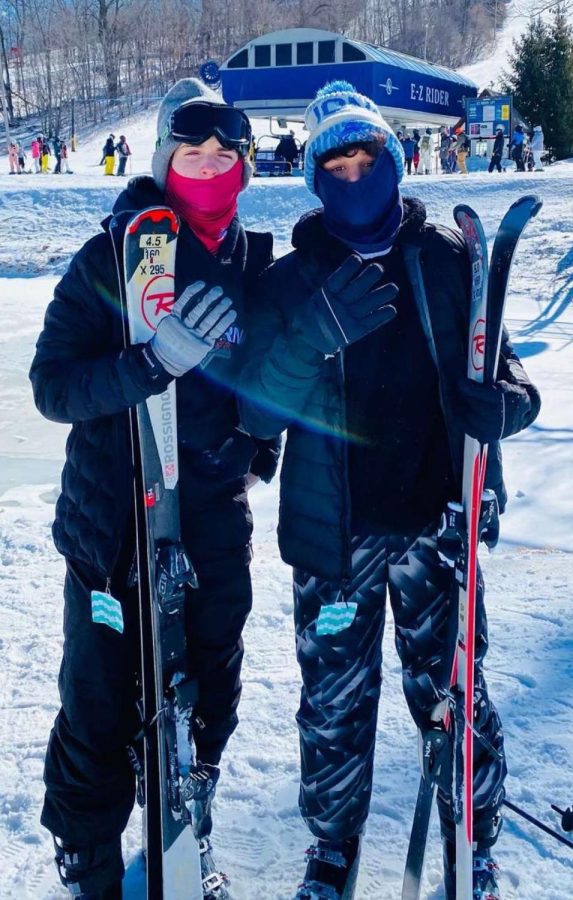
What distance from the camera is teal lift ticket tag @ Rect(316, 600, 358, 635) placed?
1.95 m

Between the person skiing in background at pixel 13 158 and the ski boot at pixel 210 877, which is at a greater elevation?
the person skiing in background at pixel 13 158

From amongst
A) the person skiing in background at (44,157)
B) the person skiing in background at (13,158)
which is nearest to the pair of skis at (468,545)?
the person skiing in background at (44,157)

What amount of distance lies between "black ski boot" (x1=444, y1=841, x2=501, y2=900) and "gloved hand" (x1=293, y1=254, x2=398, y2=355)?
131cm

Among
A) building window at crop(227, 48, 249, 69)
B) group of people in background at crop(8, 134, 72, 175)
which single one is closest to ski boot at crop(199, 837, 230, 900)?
group of people in background at crop(8, 134, 72, 175)

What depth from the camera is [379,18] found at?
5922 cm

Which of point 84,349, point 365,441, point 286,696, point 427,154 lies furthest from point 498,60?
point 84,349

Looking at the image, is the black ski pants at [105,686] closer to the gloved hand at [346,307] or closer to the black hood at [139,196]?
the gloved hand at [346,307]

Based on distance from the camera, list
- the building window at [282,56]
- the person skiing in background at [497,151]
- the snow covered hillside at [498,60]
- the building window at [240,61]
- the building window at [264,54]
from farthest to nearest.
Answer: the snow covered hillside at [498,60], the building window at [240,61], the building window at [264,54], the building window at [282,56], the person skiing in background at [497,151]

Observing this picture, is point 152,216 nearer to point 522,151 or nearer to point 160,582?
point 160,582

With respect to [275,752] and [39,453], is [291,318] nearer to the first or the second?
[275,752]

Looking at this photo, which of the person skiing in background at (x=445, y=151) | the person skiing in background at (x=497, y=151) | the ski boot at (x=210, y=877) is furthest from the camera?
the person skiing in background at (x=445, y=151)

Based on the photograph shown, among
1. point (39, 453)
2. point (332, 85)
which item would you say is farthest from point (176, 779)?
point (39, 453)

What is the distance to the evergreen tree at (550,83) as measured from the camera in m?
28.3

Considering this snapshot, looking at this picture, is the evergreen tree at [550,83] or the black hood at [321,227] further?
the evergreen tree at [550,83]
